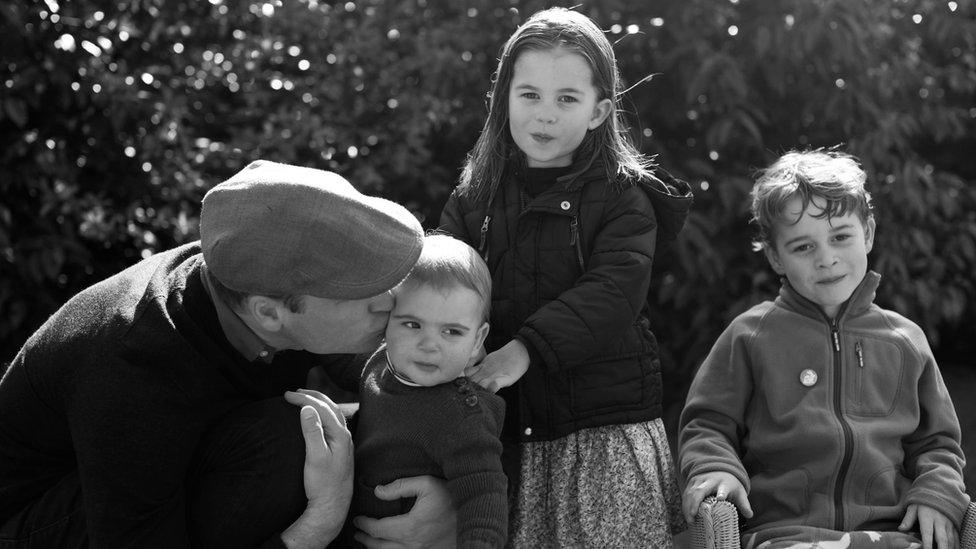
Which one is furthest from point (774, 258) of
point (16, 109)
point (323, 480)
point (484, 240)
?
point (16, 109)

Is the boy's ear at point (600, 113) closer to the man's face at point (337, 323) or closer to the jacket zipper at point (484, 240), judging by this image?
the jacket zipper at point (484, 240)

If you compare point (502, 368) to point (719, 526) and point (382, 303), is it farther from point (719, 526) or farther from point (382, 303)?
point (719, 526)

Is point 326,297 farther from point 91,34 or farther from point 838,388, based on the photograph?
point 91,34

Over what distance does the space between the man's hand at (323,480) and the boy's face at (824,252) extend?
126 centimetres

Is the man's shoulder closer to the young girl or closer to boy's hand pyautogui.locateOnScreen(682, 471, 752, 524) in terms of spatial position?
the young girl

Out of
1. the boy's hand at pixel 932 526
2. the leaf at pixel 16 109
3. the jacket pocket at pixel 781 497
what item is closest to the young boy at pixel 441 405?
the jacket pocket at pixel 781 497

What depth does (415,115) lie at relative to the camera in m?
4.66

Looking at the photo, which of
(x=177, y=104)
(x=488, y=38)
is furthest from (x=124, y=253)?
(x=488, y=38)

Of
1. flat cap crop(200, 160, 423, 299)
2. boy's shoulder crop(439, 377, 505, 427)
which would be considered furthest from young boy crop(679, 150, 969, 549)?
flat cap crop(200, 160, 423, 299)

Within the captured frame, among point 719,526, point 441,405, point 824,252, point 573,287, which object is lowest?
point 719,526

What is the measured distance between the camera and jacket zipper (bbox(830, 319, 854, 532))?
274cm

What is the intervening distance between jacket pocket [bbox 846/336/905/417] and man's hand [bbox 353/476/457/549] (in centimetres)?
A: 107

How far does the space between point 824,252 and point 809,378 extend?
0.33 m

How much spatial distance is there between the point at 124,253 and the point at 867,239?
123 inches
